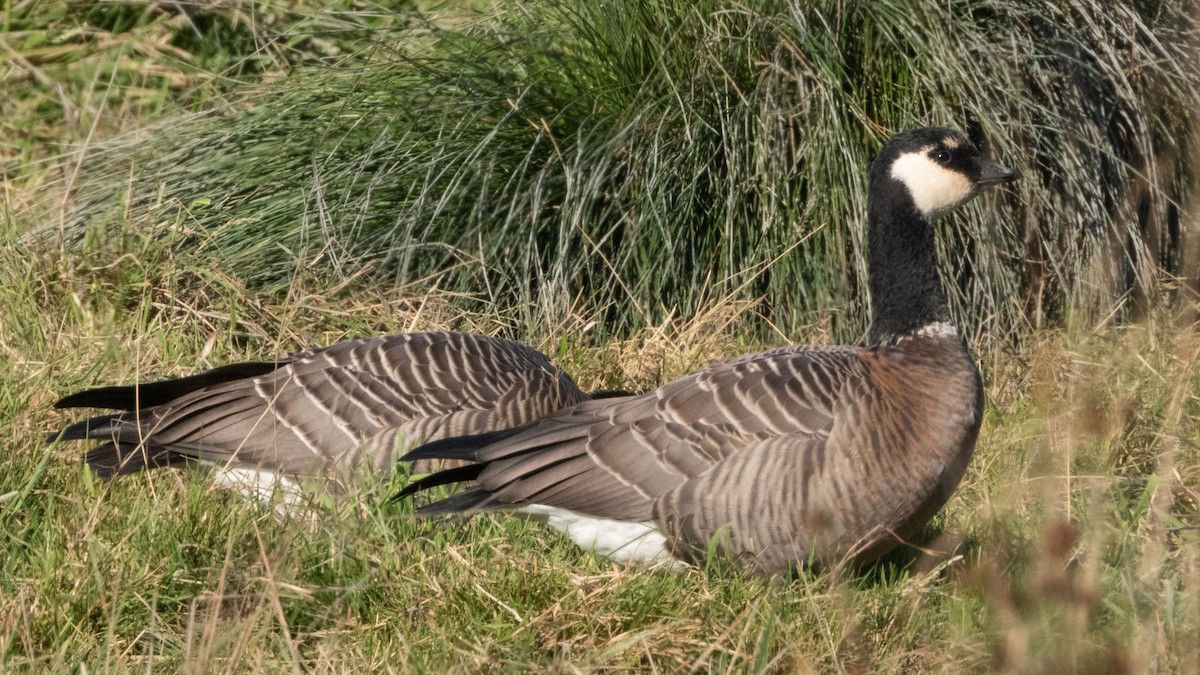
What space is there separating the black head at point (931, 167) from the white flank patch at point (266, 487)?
7.29 feet

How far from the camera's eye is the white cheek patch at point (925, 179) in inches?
177

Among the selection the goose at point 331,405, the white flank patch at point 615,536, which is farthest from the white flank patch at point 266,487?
the white flank patch at point 615,536

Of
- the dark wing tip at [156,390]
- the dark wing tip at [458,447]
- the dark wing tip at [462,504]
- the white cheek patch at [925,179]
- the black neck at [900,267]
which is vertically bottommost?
the dark wing tip at [156,390]

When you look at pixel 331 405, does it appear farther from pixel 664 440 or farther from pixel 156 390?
pixel 664 440

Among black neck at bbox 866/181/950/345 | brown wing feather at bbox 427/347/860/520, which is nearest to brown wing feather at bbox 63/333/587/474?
brown wing feather at bbox 427/347/860/520

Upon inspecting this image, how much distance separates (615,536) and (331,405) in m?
1.29

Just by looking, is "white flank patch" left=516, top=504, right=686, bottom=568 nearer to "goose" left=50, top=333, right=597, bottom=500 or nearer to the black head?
"goose" left=50, top=333, right=597, bottom=500

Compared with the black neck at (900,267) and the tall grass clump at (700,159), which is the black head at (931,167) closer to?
the black neck at (900,267)

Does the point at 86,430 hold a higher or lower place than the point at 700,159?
lower

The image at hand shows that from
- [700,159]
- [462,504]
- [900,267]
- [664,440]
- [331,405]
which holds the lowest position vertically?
[331,405]

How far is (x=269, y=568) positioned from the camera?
10.8 ft

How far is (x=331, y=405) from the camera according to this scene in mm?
4828

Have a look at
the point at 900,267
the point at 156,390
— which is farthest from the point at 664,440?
the point at 156,390

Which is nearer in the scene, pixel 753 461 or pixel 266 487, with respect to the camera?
pixel 753 461
